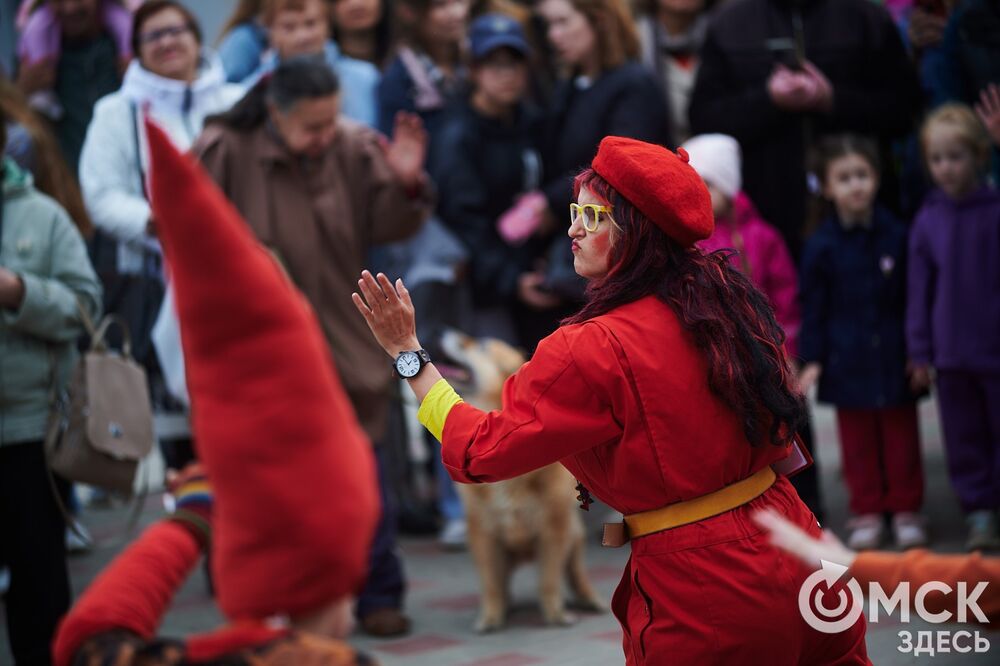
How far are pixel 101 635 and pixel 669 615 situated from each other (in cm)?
139

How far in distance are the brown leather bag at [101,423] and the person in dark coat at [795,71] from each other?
3.27 m

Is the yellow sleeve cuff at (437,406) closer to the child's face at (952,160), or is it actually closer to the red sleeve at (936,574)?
the red sleeve at (936,574)

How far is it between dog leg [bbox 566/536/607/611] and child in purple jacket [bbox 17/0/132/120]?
3765 mm

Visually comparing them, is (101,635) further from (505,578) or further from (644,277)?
(505,578)

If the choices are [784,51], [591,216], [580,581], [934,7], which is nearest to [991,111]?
[784,51]

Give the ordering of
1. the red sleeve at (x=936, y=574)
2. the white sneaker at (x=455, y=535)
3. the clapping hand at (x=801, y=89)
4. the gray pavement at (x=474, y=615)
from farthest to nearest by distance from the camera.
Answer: the white sneaker at (x=455, y=535) → the clapping hand at (x=801, y=89) → the gray pavement at (x=474, y=615) → the red sleeve at (x=936, y=574)

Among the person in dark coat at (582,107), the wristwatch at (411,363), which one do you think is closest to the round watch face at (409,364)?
the wristwatch at (411,363)

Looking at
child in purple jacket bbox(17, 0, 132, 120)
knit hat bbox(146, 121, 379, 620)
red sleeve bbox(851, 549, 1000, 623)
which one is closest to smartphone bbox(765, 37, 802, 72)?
child in purple jacket bbox(17, 0, 132, 120)

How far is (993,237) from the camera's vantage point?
20.9 ft

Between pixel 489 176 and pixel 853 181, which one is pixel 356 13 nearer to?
pixel 489 176

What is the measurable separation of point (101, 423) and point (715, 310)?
2776 mm

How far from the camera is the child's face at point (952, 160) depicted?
6.47 metres

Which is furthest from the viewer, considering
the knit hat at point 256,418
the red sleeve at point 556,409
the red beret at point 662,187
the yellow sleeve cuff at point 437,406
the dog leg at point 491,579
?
the dog leg at point 491,579

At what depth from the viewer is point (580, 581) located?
20.2ft
